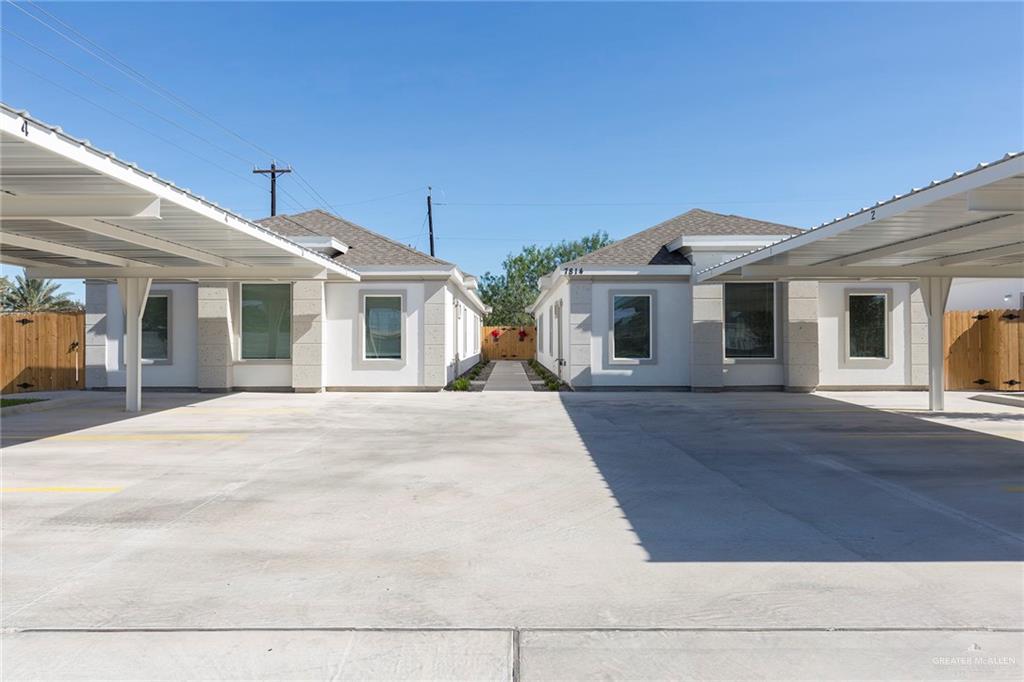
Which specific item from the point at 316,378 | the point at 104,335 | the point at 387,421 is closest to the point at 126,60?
the point at 104,335

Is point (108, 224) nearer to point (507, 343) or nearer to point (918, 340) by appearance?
point (918, 340)

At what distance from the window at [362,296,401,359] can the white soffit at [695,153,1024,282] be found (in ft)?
26.6

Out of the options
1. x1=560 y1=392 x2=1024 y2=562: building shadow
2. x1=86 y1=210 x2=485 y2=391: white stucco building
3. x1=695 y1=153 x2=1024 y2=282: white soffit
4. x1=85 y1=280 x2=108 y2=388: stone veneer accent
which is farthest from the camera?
x1=85 y1=280 x2=108 y2=388: stone veneer accent

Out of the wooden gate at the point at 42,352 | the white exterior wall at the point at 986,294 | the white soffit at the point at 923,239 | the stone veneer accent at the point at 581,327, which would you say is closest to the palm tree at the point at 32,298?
the wooden gate at the point at 42,352

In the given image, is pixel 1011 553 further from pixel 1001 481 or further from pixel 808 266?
pixel 808 266

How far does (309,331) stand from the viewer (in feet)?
57.6

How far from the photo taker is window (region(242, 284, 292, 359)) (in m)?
18.1

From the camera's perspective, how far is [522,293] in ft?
197

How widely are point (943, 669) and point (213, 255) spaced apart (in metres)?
14.0

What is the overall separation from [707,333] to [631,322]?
2.01 metres

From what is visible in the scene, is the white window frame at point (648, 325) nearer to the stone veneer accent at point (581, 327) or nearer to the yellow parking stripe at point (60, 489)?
the stone veneer accent at point (581, 327)

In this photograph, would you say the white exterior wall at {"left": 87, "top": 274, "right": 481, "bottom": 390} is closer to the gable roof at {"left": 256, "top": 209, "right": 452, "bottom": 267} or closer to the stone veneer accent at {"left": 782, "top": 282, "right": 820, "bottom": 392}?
the gable roof at {"left": 256, "top": 209, "right": 452, "bottom": 267}

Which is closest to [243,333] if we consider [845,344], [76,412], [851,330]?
[76,412]

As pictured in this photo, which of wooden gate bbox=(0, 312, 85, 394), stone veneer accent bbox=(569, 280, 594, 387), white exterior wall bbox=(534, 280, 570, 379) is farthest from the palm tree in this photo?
stone veneer accent bbox=(569, 280, 594, 387)
